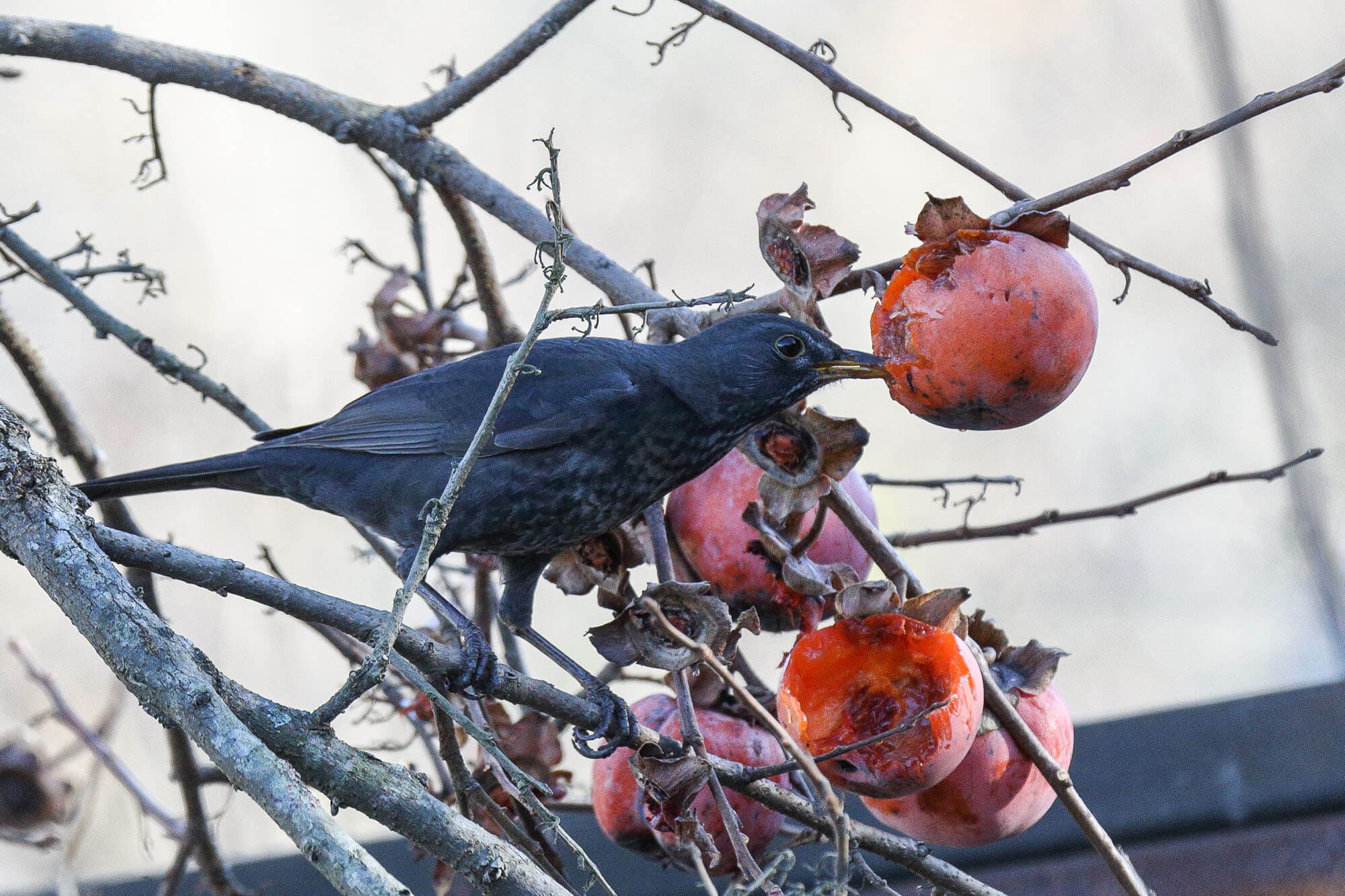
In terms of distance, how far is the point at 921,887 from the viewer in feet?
6.48

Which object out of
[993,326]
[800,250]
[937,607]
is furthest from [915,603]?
[800,250]

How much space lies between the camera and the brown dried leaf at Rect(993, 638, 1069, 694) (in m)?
1.97

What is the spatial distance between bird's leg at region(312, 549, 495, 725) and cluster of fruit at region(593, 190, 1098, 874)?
261 millimetres

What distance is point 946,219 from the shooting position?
177 cm

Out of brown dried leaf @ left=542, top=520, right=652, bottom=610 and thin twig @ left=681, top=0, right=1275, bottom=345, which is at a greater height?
thin twig @ left=681, top=0, right=1275, bottom=345

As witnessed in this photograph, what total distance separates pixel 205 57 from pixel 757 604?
4.58 feet

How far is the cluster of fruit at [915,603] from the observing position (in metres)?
1.73

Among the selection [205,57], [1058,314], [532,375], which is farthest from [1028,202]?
[205,57]

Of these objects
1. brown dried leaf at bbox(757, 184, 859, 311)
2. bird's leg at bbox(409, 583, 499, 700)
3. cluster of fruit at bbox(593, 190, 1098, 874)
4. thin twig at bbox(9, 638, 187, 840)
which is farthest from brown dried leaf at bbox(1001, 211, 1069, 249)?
thin twig at bbox(9, 638, 187, 840)

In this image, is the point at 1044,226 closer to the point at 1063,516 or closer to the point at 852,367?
the point at 852,367

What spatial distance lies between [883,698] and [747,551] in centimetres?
39

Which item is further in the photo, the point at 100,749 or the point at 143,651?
the point at 100,749

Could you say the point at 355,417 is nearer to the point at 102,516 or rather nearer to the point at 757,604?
the point at 102,516

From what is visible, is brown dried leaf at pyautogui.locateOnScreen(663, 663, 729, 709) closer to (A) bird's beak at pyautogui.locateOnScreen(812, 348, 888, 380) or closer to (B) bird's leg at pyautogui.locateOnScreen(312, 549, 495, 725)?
(B) bird's leg at pyautogui.locateOnScreen(312, 549, 495, 725)
